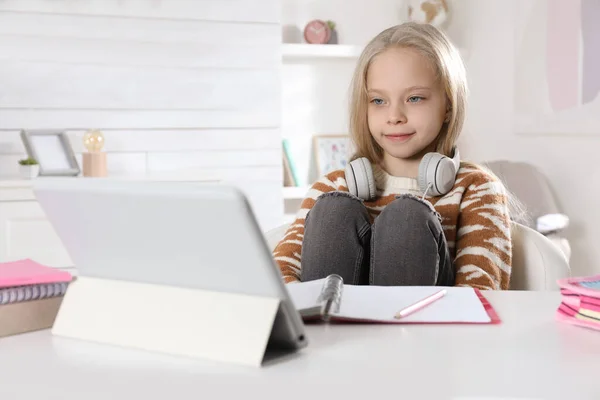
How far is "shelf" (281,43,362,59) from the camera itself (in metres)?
3.88

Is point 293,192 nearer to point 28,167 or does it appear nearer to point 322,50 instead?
point 322,50

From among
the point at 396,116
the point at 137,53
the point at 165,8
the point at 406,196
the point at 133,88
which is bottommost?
the point at 406,196

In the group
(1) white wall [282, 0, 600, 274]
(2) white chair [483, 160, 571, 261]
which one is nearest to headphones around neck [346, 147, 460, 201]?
(2) white chair [483, 160, 571, 261]

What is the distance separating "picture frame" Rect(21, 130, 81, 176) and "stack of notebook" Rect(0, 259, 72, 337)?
7.60ft

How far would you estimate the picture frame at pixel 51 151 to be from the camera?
325cm

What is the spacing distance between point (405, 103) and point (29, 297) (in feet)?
3.04

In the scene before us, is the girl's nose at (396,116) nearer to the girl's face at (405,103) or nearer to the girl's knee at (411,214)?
the girl's face at (405,103)

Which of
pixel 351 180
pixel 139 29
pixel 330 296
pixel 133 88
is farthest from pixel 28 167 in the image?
pixel 330 296

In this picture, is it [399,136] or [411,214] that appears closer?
[411,214]

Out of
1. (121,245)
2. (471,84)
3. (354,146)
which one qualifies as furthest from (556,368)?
(471,84)

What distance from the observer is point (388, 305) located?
1028mm

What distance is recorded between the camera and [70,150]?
10.9 feet

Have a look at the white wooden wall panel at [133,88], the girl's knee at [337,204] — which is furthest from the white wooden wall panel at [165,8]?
the girl's knee at [337,204]

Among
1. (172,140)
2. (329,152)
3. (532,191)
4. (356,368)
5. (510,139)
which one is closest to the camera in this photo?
(356,368)
